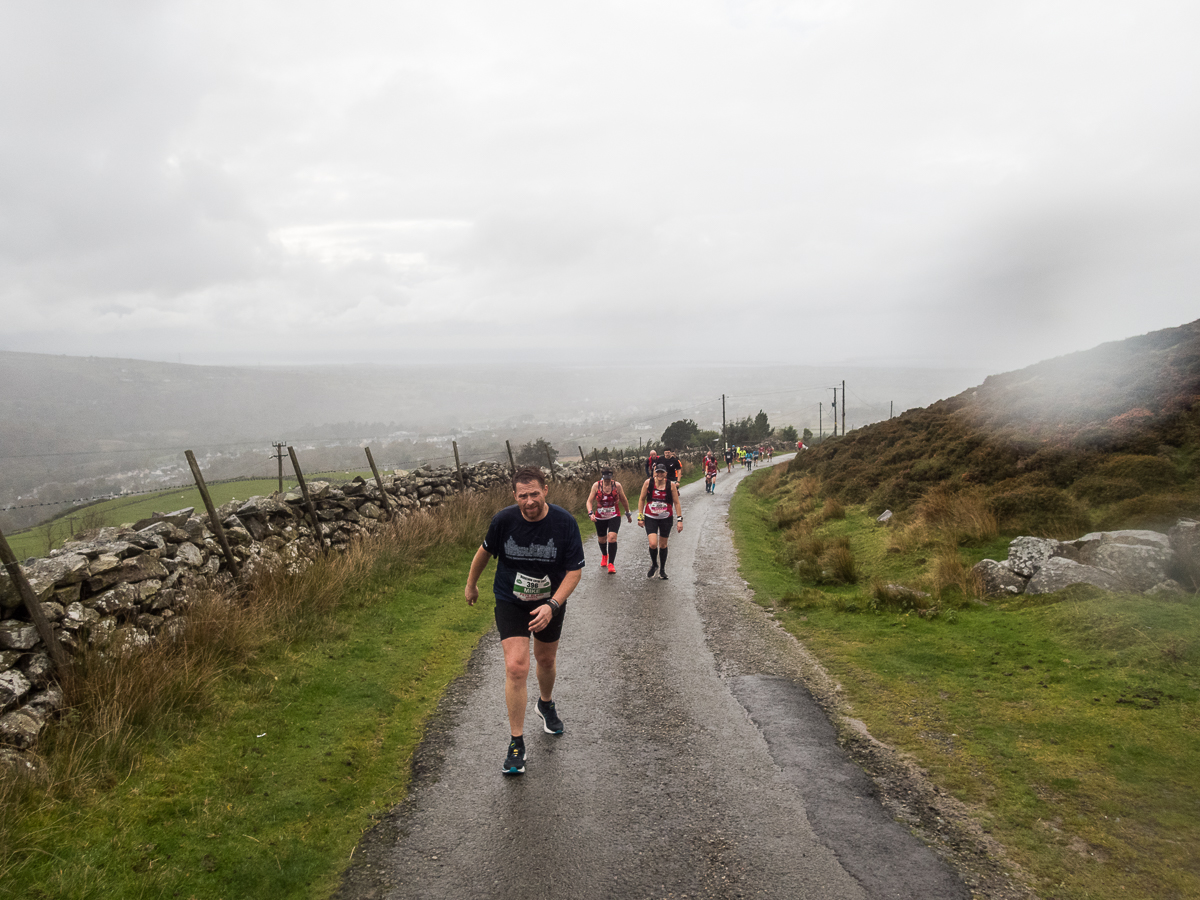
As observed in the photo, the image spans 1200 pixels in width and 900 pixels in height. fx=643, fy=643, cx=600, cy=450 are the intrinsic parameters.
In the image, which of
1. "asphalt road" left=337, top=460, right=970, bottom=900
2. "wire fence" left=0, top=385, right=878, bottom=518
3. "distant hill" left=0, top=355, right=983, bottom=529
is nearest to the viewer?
"asphalt road" left=337, top=460, right=970, bottom=900

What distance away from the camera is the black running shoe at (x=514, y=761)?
4.46 m

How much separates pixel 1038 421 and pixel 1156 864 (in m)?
14.9

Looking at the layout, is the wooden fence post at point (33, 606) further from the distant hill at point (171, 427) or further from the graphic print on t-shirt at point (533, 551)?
the distant hill at point (171, 427)

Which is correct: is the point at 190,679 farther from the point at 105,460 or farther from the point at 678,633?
the point at 105,460

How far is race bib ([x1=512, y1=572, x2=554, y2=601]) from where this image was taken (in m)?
4.72

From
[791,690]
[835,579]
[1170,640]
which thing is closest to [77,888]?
[791,690]

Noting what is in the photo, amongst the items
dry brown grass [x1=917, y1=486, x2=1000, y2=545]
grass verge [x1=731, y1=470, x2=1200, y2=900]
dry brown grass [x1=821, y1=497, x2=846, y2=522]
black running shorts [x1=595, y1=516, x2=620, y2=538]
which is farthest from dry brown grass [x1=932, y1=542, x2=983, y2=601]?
dry brown grass [x1=821, y1=497, x2=846, y2=522]

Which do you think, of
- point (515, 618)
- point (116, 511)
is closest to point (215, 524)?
point (515, 618)

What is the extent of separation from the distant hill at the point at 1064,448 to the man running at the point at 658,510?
5.43 metres

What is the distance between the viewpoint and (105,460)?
104 ft

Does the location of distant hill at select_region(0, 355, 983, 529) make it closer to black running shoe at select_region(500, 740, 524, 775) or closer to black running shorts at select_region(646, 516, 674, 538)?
black running shorts at select_region(646, 516, 674, 538)

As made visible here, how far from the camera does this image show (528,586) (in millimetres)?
4727

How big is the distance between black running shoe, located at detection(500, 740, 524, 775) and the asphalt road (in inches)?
2.1

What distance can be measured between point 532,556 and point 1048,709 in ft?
14.0
